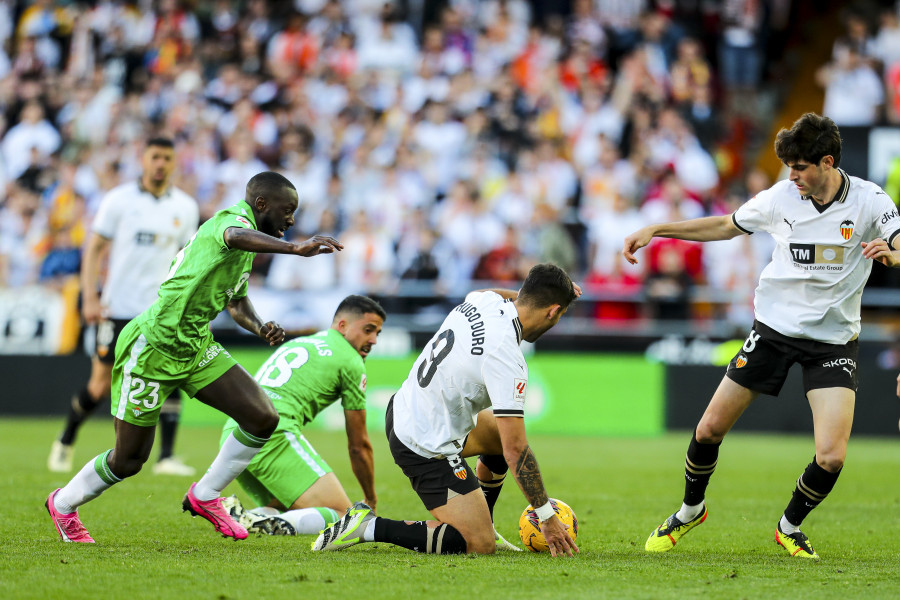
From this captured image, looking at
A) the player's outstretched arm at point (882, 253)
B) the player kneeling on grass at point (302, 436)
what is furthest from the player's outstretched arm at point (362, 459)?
the player's outstretched arm at point (882, 253)

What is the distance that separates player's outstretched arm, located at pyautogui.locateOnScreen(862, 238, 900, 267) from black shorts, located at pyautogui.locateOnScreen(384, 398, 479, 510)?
8.35ft

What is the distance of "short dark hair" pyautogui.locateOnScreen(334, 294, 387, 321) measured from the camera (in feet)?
26.7

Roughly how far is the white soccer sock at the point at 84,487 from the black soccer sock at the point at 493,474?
225 cm

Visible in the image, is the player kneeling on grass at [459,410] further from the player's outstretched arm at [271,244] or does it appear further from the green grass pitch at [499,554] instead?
the player's outstretched arm at [271,244]

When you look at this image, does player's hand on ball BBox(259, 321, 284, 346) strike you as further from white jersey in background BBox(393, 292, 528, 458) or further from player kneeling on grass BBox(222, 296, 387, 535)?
white jersey in background BBox(393, 292, 528, 458)

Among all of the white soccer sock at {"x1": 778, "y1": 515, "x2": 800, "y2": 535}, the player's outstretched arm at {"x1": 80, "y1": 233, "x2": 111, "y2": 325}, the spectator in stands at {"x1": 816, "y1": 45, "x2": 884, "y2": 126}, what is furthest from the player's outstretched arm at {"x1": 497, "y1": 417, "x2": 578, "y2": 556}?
the spectator in stands at {"x1": 816, "y1": 45, "x2": 884, "y2": 126}

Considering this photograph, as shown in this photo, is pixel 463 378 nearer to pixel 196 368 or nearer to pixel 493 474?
pixel 493 474

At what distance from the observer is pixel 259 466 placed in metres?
7.70

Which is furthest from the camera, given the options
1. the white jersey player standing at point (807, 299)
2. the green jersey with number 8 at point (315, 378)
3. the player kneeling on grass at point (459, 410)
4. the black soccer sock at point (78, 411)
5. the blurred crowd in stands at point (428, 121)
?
the blurred crowd in stands at point (428, 121)

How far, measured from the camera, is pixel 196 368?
6891 mm

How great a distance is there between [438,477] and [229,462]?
1.36m

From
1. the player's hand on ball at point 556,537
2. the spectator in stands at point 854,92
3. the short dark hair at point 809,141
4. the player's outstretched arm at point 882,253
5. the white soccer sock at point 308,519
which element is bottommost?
the white soccer sock at point 308,519

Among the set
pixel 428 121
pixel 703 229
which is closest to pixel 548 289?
pixel 703 229

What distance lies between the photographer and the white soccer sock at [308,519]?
7453 mm
